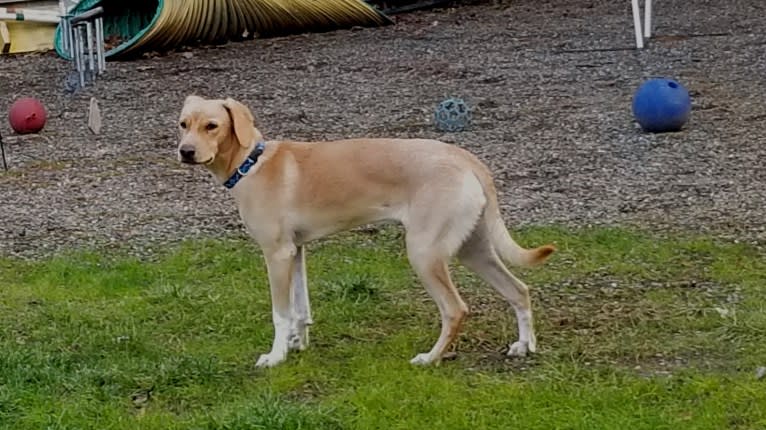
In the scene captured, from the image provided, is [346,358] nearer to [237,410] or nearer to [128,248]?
[237,410]

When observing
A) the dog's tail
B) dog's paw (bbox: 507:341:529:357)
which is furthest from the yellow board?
dog's paw (bbox: 507:341:529:357)

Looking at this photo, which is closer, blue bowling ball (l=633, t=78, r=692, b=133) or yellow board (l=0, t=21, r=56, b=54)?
blue bowling ball (l=633, t=78, r=692, b=133)

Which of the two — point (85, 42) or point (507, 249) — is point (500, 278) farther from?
point (85, 42)

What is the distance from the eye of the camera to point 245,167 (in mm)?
5512

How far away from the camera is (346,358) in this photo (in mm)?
5480

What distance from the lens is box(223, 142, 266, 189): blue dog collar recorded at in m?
5.50

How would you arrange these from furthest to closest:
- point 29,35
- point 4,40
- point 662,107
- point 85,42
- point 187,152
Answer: point 29,35, point 4,40, point 85,42, point 662,107, point 187,152

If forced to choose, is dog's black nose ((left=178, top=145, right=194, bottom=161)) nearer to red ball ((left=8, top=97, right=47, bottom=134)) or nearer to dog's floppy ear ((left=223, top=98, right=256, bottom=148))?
dog's floppy ear ((left=223, top=98, right=256, bottom=148))

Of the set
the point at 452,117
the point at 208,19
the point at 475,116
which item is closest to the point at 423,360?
the point at 452,117

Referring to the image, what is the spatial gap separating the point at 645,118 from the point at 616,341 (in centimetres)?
501

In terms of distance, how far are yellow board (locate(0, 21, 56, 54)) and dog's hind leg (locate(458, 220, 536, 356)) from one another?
1420cm

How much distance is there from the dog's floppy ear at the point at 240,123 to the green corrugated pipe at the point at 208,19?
10639 mm

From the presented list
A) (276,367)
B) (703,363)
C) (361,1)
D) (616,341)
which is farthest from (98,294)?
(361,1)

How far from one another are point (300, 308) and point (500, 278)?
0.88 metres
